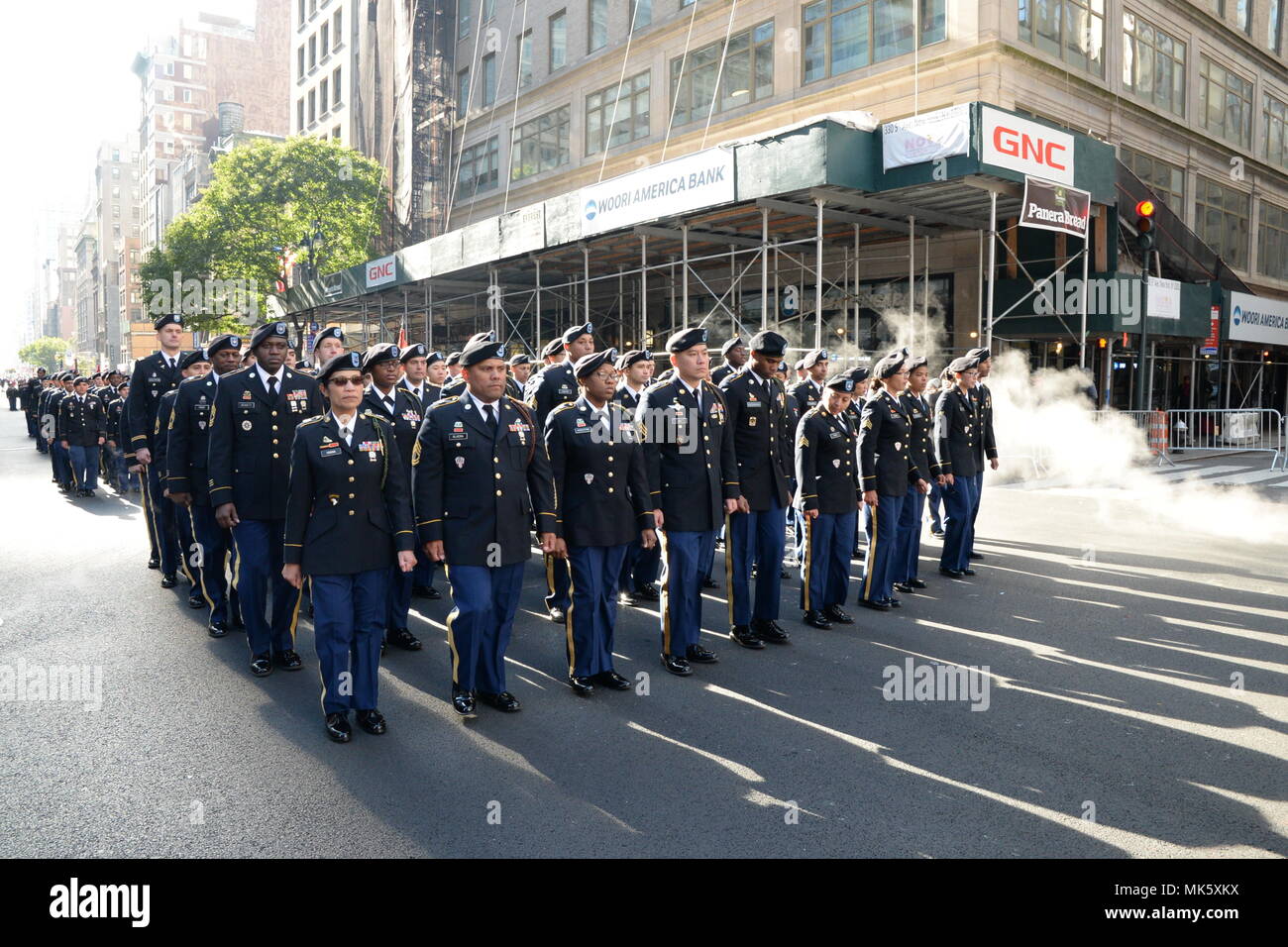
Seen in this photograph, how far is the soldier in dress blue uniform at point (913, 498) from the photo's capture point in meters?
8.30

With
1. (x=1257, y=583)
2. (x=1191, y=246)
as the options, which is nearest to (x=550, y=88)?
(x=1191, y=246)

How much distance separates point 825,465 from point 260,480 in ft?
14.0

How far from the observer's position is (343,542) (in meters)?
4.92

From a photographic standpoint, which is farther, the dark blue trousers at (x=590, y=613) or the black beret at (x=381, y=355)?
the black beret at (x=381, y=355)

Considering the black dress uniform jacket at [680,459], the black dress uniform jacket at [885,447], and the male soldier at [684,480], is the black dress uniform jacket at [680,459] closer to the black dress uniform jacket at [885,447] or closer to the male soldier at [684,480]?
the male soldier at [684,480]

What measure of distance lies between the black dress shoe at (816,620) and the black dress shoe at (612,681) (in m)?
2.02

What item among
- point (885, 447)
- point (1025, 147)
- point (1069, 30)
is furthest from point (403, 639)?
point (1069, 30)

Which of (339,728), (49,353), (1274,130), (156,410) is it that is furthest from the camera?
(49,353)

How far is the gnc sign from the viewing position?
13.9 meters

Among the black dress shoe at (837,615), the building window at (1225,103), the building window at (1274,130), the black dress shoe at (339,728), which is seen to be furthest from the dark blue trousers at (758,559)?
the building window at (1274,130)

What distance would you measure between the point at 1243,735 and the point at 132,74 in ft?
438

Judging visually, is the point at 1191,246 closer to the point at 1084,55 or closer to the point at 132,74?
the point at 1084,55

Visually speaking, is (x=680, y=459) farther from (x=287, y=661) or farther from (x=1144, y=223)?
(x=1144, y=223)
